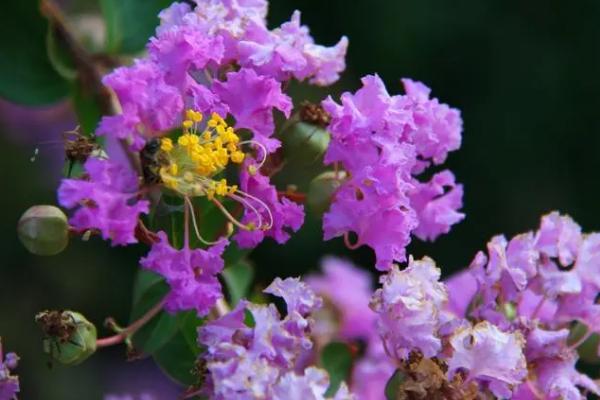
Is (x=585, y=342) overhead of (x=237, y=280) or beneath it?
overhead

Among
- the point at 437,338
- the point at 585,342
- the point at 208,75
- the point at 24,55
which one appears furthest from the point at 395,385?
the point at 24,55

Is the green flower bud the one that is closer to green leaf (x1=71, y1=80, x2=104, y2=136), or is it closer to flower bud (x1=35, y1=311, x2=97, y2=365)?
flower bud (x1=35, y1=311, x2=97, y2=365)

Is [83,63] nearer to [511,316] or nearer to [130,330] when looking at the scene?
[130,330]

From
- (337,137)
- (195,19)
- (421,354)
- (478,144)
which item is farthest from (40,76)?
(478,144)

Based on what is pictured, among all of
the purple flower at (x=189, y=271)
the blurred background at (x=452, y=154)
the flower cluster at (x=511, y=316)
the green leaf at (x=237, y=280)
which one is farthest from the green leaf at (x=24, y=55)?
the blurred background at (x=452, y=154)

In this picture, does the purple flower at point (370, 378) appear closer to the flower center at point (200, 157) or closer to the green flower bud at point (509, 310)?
the green flower bud at point (509, 310)

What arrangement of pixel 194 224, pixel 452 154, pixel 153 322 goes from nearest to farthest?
pixel 194 224, pixel 153 322, pixel 452 154

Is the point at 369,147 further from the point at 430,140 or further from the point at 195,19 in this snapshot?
the point at 195,19
